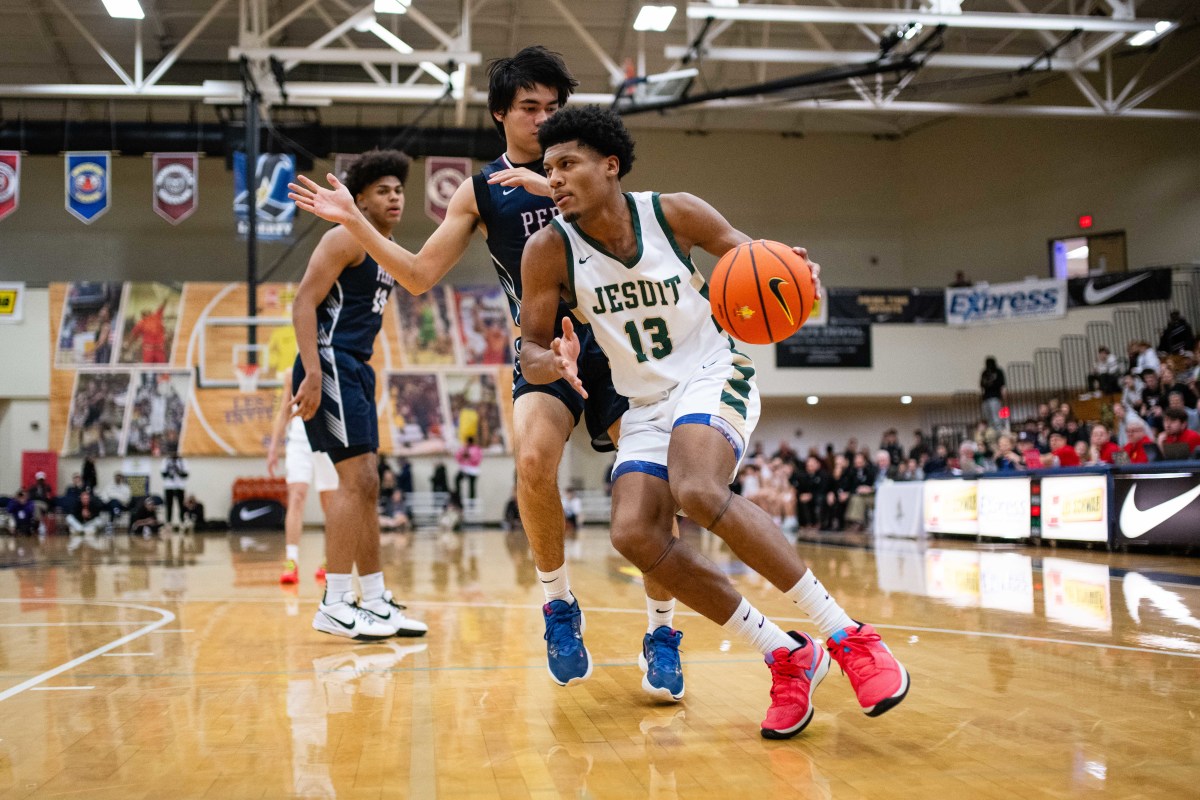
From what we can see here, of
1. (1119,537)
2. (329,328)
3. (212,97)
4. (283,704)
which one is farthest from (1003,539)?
(212,97)

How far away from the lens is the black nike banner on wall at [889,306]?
22875 millimetres

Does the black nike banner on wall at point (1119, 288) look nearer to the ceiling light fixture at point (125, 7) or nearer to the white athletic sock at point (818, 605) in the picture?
the ceiling light fixture at point (125, 7)

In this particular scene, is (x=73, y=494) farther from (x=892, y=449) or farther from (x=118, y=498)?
(x=892, y=449)

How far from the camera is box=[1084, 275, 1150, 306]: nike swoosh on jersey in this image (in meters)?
20.2

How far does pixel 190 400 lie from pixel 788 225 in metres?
15.1

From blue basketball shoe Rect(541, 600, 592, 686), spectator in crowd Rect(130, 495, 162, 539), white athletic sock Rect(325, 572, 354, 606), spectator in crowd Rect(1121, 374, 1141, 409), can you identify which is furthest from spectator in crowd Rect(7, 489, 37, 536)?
blue basketball shoe Rect(541, 600, 592, 686)

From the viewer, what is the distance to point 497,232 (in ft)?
12.3

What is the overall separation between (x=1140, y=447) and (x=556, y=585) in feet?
30.5

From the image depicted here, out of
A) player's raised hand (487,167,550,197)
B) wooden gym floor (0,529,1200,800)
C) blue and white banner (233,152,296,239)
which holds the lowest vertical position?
wooden gym floor (0,529,1200,800)

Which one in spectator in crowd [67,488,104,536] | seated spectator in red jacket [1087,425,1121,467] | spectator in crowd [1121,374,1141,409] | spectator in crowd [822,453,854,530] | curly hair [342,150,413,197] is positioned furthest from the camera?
spectator in crowd [67,488,104,536]

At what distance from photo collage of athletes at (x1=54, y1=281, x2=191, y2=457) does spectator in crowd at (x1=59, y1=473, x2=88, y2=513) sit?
1.08 m

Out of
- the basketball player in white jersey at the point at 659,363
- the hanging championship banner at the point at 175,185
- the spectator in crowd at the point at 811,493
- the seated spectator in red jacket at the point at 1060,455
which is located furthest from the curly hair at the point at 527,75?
the hanging championship banner at the point at 175,185

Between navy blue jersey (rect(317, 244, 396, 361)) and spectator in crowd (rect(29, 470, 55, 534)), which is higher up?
navy blue jersey (rect(317, 244, 396, 361))

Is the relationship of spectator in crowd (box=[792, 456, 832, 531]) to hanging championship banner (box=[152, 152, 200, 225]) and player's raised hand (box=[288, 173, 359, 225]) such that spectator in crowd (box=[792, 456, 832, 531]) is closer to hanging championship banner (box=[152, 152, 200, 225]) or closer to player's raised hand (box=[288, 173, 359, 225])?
hanging championship banner (box=[152, 152, 200, 225])
